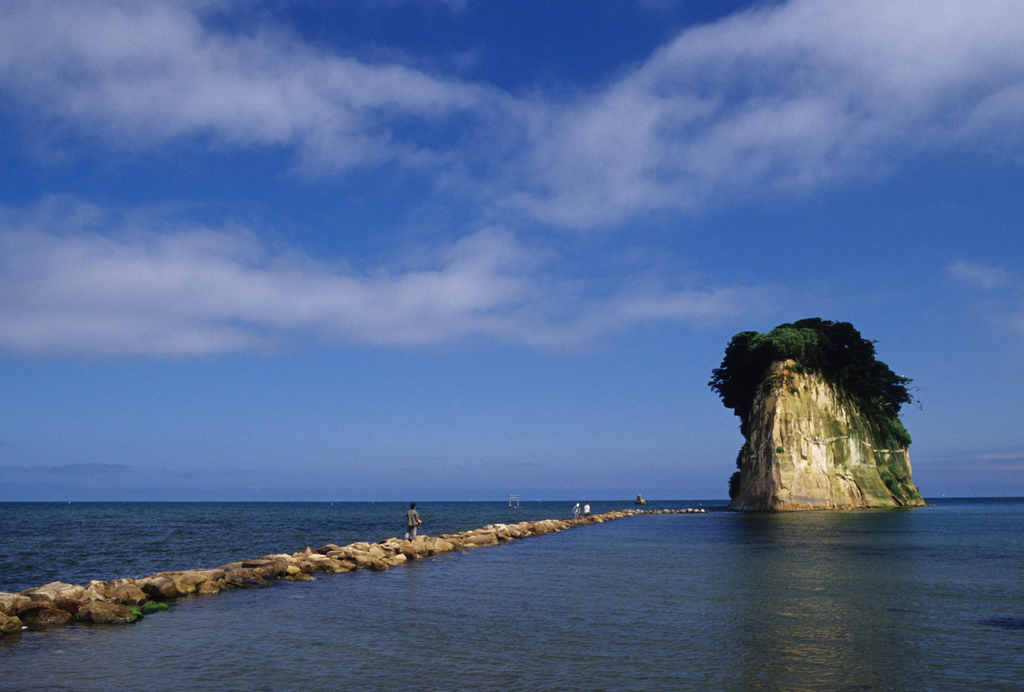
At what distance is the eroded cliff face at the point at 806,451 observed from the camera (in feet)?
Result: 241

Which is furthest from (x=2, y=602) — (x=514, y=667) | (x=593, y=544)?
(x=593, y=544)

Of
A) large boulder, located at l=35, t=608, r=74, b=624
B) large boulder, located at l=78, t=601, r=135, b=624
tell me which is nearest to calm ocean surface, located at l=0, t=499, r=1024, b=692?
large boulder, located at l=78, t=601, r=135, b=624

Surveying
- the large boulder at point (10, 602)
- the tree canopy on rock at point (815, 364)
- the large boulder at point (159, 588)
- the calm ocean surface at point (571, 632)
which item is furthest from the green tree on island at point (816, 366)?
the large boulder at point (10, 602)

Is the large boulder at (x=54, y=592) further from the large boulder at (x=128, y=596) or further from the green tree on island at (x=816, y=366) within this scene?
the green tree on island at (x=816, y=366)

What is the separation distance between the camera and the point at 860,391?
83.9 m

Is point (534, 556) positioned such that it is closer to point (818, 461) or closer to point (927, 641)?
point (927, 641)

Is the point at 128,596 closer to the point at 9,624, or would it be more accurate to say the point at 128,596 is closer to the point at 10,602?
the point at 10,602

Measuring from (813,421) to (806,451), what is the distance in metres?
3.58

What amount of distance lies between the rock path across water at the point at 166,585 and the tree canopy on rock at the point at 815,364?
2134 inches

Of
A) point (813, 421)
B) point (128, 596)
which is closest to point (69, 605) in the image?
point (128, 596)

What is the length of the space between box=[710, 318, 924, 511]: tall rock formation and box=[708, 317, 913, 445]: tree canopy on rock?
0.37 feet

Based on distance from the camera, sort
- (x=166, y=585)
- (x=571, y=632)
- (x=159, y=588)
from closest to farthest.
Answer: (x=571, y=632) → (x=159, y=588) → (x=166, y=585)

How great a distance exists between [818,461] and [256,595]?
68.0m

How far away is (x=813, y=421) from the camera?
7481 cm
